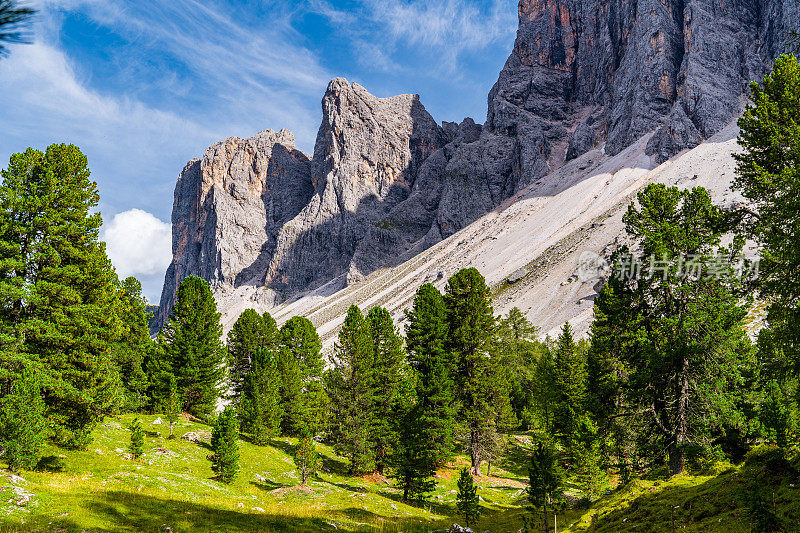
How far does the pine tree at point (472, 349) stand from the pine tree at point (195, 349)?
22960 mm

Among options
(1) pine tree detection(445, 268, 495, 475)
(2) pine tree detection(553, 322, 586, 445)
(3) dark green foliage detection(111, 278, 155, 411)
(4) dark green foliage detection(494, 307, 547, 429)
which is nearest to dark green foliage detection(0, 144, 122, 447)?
(3) dark green foliage detection(111, 278, 155, 411)

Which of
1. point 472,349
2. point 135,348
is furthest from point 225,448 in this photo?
point 135,348

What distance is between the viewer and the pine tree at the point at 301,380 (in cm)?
4550

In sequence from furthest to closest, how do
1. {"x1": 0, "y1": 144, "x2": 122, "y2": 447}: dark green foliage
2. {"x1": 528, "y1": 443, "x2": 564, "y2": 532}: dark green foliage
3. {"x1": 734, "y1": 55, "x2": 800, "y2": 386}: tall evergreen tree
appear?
{"x1": 528, "y1": 443, "x2": 564, "y2": 532}: dark green foliage, {"x1": 0, "y1": 144, "x2": 122, "y2": 447}: dark green foliage, {"x1": 734, "y1": 55, "x2": 800, "y2": 386}: tall evergreen tree

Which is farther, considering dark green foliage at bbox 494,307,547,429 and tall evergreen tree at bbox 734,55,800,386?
dark green foliage at bbox 494,307,547,429

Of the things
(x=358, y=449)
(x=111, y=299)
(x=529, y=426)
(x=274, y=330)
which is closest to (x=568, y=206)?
(x=529, y=426)

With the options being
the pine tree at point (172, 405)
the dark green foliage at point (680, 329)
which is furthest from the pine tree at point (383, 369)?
the dark green foliage at point (680, 329)

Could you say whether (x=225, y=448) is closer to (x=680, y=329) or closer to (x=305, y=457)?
(x=305, y=457)

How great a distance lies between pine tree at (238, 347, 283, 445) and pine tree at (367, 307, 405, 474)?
10.0m

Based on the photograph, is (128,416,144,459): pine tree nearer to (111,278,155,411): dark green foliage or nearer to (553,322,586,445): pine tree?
(111,278,155,411): dark green foliage

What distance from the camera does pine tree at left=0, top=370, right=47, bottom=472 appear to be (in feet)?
61.2

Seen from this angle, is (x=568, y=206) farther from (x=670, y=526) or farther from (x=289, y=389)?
(x=670, y=526)

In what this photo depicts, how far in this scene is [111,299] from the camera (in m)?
25.2

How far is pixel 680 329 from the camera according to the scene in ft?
67.2
